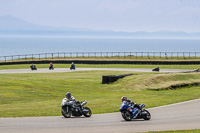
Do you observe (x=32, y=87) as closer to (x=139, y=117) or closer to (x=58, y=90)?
(x=58, y=90)

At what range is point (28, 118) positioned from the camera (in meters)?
18.5

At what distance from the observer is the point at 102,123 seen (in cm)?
1720

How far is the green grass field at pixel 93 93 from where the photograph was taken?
2265cm

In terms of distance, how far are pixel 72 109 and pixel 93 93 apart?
1463 cm

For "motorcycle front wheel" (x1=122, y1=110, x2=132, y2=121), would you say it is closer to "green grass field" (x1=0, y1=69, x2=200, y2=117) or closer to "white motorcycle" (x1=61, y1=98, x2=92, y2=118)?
"white motorcycle" (x1=61, y1=98, x2=92, y2=118)

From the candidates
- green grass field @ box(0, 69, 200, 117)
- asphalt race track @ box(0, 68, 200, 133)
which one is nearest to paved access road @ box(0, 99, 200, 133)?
asphalt race track @ box(0, 68, 200, 133)

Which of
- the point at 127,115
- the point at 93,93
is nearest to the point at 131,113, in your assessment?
the point at 127,115

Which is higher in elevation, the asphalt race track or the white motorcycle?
the white motorcycle

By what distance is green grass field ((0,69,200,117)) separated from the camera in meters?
22.6

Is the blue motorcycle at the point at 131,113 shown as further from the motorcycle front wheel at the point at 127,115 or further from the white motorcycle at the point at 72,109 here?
the white motorcycle at the point at 72,109

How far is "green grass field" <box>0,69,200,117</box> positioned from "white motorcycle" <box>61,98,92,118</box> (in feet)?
4.92

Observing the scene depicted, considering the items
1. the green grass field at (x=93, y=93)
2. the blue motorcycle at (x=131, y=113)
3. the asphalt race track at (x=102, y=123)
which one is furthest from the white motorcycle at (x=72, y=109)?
the blue motorcycle at (x=131, y=113)

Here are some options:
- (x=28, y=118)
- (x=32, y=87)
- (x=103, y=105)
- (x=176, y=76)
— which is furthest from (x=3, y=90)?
(x=176, y=76)

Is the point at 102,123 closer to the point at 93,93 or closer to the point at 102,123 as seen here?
the point at 102,123
